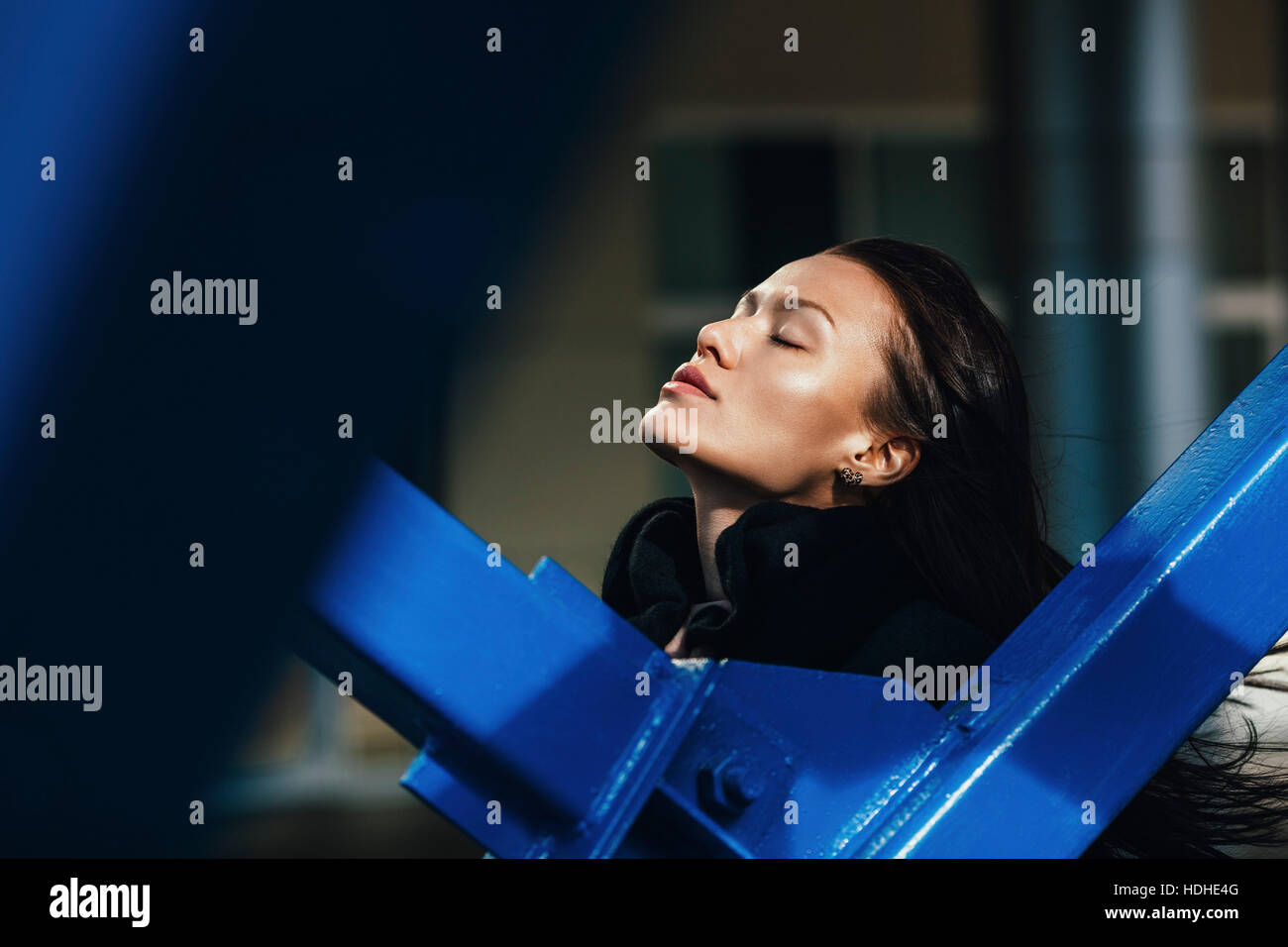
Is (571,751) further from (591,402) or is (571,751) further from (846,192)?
(846,192)

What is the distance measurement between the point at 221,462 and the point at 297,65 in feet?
0.39

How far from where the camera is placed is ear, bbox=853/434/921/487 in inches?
51.0

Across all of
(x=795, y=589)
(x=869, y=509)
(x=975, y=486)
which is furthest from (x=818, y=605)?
(x=975, y=486)

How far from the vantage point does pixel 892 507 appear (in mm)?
1293

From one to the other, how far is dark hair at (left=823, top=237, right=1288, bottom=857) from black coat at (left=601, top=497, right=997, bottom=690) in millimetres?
67

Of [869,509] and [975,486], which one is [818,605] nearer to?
[869,509]

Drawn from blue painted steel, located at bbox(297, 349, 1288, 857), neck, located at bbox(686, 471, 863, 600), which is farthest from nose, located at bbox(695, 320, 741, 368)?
blue painted steel, located at bbox(297, 349, 1288, 857)

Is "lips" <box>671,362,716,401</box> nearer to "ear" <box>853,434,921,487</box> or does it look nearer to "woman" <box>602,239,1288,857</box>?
"woman" <box>602,239,1288,857</box>

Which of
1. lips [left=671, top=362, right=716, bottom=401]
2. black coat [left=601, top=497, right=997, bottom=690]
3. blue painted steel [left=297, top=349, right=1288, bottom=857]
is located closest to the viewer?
blue painted steel [left=297, top=349, right=1288, bottom=857]

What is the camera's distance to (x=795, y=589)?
44.5 inches

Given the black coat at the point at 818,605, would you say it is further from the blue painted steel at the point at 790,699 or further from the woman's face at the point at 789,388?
the blue painted steel at the point at 790,699

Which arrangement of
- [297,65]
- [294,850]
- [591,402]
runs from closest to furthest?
[297,65], [294,850], [591,402]
